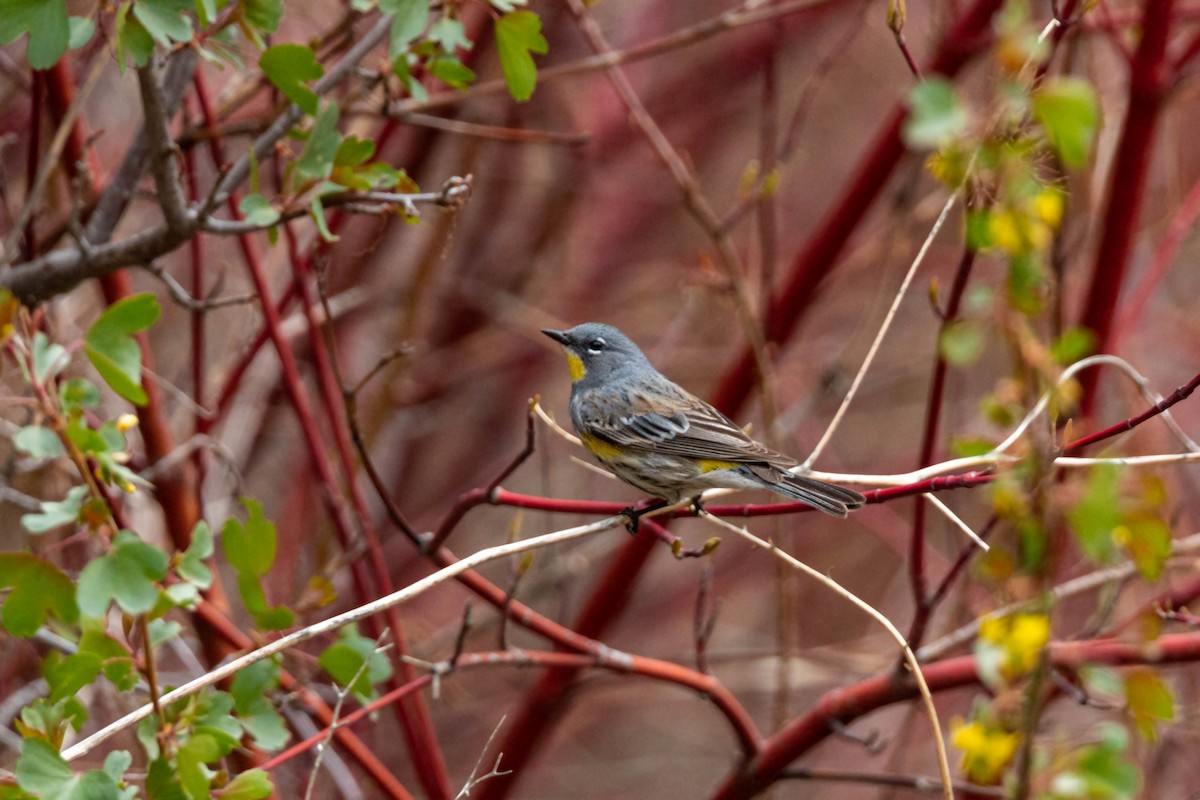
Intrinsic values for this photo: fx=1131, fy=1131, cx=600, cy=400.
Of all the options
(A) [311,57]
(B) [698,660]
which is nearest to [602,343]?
(B) [698,660]

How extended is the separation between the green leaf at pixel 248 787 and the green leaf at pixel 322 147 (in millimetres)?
1111

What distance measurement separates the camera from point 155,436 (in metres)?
3.13

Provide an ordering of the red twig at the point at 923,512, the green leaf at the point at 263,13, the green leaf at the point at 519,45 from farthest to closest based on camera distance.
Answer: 1. the red twig at the point at 923,512
2. the green leaf at the point at 519,45
3. the green leaf at the point at 263,13

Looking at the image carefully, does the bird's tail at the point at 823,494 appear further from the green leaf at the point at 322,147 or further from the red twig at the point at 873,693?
the green leaf at the point at 322,147

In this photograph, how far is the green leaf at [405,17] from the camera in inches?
82.7

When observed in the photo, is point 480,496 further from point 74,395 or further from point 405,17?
point 405,17

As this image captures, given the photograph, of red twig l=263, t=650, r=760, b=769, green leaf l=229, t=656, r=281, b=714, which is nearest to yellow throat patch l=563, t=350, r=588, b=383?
red twig l=263, t=650, r=760, b=769

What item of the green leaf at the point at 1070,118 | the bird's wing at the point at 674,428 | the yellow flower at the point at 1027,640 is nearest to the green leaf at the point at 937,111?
the green leaf at the point at 1070,118

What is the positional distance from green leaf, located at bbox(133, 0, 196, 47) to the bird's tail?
5.22ft

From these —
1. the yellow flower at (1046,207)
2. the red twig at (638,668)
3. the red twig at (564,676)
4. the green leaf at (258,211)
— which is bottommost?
the red twig at (564,676)

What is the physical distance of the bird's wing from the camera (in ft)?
11.6

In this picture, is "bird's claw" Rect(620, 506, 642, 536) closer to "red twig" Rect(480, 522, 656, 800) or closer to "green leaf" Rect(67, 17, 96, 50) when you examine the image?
"red twig" Rect(480, 522, 656, 800)

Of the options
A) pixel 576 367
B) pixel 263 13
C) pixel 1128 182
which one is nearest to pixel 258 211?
pixel 263 13

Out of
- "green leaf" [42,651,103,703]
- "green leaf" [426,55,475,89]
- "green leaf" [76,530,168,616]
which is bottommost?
"green leaf" [42,651,103,703]
